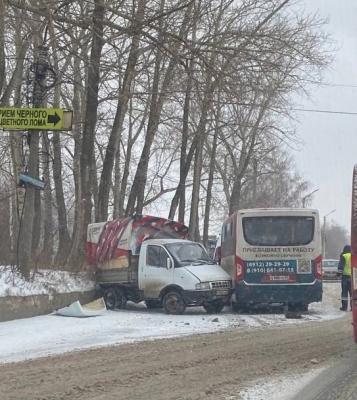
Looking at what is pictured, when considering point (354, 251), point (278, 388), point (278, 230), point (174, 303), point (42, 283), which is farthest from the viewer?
point (278, 230)

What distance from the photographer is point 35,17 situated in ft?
48.4

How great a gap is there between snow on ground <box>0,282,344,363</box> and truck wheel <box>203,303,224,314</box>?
17cm

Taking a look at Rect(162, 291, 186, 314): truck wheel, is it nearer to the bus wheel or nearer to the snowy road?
the bus wheel

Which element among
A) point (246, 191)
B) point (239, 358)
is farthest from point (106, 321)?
point (246, 191)

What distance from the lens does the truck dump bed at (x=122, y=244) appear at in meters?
19.1

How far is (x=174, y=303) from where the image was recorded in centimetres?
1784

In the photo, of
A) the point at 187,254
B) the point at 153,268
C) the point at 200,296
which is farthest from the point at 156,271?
the point at 200,296

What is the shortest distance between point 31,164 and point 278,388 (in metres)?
10.2

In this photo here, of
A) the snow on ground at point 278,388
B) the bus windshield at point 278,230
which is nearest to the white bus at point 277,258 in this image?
the bus windshield at point 278,230

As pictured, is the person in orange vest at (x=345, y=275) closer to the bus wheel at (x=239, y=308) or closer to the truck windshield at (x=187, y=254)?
the bus wheel at (x=239, y=308)

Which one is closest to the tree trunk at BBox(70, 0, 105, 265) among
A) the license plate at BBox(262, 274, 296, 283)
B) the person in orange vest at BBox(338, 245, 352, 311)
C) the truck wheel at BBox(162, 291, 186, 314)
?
the truck wheel at BBox(162, 291, 186, 314)

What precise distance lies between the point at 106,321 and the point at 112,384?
23.3 ft

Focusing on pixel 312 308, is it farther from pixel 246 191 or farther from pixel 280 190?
pixel 280 190

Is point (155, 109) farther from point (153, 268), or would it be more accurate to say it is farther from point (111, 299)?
point (111, 299)
